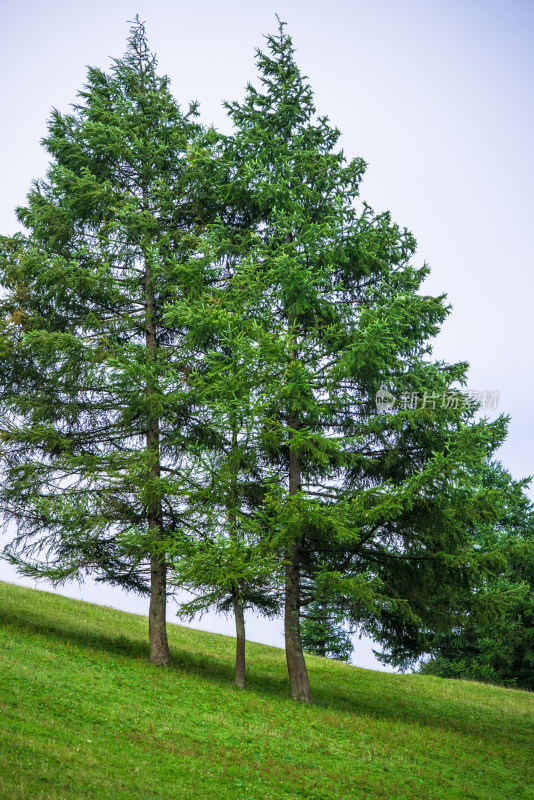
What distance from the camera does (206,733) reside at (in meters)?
13.0

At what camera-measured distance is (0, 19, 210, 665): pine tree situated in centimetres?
1842

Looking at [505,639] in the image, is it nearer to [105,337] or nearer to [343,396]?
[343,396]

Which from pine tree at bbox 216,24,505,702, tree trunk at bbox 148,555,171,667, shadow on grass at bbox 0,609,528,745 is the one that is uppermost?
pine tree at bbox 216,24,505,702

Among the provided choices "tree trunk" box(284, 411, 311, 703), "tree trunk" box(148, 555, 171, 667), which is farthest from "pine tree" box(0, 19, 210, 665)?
"tree trunk" box(284, 411, 311, 703)

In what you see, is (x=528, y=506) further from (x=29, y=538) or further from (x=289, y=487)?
(x=29, y=538)

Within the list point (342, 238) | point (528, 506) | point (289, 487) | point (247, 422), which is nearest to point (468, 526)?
point (289, 487)

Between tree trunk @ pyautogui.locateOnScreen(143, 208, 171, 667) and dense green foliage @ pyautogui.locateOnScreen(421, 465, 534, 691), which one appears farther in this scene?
dense green foliage @ pyautogui.locateOnScreen(421, 465, 534, 691)

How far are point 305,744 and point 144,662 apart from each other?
651 cm

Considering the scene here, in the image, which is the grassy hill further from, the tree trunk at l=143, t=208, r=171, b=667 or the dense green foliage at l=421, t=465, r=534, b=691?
the dense green foliage at l=421, t=465, r=534, b=691

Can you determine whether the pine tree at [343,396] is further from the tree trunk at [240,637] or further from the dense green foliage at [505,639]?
the dense green foliage at [505,639]

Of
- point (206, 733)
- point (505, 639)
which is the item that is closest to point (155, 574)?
point (206, 733)

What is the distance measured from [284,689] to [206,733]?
24.3 ft

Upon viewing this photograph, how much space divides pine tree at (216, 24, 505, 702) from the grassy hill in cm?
289

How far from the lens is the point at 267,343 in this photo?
652 inches
